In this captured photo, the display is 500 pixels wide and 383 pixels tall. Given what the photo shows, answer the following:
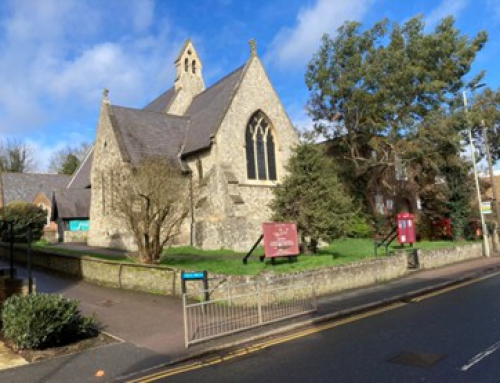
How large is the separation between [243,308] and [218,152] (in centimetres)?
1470

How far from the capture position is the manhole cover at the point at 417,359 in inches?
265

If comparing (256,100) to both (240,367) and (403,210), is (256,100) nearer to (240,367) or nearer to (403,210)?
(403,210)

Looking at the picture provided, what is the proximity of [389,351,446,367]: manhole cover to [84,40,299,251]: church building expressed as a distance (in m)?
16.6

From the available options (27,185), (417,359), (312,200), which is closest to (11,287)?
(417,359)

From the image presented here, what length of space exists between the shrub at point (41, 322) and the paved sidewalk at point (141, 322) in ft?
2.53

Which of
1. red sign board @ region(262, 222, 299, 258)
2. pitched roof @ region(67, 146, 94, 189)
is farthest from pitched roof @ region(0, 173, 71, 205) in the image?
red sign board @ region(262, 222, 299, 258)

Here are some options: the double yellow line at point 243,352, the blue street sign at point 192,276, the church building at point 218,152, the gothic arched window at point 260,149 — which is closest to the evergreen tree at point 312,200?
the double yellow line at point 243,352

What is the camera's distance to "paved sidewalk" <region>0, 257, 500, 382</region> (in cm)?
732

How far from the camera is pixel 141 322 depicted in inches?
422

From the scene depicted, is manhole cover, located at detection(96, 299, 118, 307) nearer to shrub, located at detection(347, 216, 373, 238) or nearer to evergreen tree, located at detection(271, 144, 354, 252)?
evergreen tree, located at detection(271, 144, 354, 252)

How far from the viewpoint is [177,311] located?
38.5 ft

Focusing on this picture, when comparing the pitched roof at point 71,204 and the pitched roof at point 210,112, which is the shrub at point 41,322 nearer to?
the pitched roof at point 210,112

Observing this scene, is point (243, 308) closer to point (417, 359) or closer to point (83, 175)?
point (417, 359)

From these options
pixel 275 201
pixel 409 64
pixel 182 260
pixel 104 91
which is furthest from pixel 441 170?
pixel 104 91
